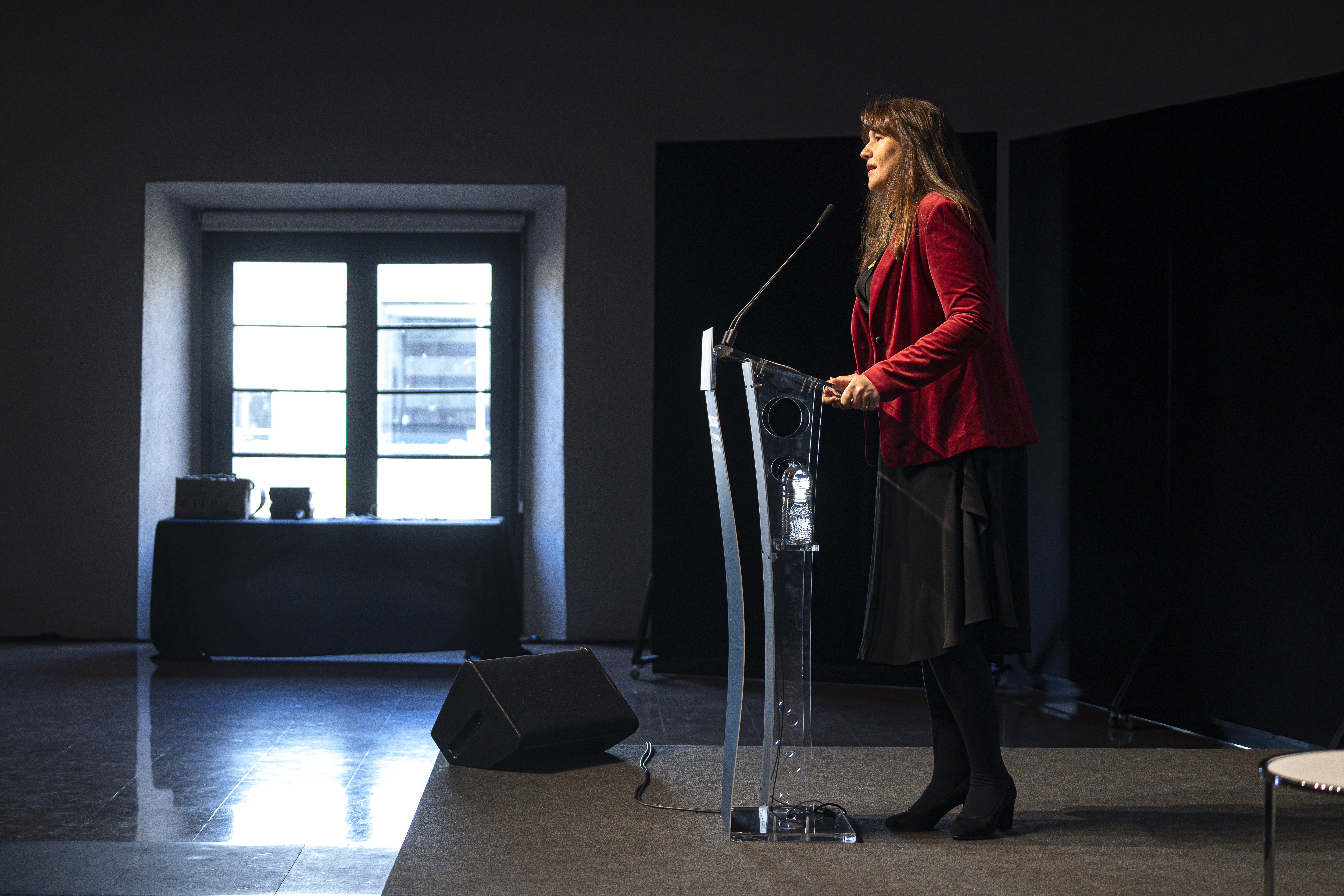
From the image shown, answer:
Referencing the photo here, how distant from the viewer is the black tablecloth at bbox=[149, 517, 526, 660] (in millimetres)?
4719

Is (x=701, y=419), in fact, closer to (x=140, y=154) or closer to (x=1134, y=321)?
(x=1134, y=321)

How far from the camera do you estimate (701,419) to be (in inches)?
171

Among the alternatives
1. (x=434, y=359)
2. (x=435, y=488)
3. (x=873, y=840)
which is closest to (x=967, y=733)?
(x=873, y=840)

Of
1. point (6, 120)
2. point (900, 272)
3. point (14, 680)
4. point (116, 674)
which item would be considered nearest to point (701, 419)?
point (900, 272)

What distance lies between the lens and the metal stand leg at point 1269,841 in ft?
4.67

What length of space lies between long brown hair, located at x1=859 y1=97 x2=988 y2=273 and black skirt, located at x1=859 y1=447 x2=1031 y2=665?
1.43ft

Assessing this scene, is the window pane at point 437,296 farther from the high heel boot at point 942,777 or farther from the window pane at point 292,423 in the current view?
the high heel boot at point 942,777

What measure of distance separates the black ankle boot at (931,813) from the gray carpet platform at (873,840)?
2 centimetres

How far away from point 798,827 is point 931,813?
26cm

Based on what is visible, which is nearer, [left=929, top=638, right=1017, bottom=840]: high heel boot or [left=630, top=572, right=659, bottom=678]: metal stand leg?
[left=929, top=638, right=1017, bottom=840]: high heel boot

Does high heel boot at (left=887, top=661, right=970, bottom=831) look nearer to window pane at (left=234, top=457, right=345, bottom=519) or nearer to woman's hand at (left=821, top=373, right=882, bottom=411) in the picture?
woman's hand at (left=821, top=373, right=882, bottom=411)

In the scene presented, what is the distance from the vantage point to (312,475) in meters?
5.72

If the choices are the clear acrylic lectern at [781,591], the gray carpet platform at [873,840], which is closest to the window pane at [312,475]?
the gray carpet platform at [873,840]

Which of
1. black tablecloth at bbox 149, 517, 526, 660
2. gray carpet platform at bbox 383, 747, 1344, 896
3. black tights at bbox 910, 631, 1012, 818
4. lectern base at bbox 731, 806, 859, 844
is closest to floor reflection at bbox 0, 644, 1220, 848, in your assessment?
black tablecloth at bbox 149, 517, 526, 660
